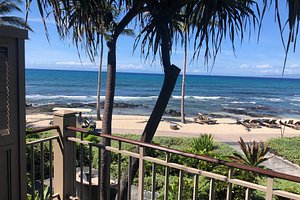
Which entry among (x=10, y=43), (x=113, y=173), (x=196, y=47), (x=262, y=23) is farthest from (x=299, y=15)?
(x=113, y=173)

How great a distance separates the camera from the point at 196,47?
2.48 metres

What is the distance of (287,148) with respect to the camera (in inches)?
364

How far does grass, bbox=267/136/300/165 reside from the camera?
8.22 m

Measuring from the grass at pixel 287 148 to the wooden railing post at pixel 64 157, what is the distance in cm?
705

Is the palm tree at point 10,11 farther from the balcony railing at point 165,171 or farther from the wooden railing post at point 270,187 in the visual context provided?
the wooden railing post at point 270,187

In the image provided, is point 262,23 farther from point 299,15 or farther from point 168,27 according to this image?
point 168,27

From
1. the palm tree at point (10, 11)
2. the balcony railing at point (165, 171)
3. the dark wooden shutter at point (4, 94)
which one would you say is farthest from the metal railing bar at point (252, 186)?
the palm tree at point (10, 11)

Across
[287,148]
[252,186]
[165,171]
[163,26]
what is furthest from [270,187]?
[287,148]

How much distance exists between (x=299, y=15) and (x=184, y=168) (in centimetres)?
123

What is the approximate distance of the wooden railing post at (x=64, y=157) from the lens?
101 inches

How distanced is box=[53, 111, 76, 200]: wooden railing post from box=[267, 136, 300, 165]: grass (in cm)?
705

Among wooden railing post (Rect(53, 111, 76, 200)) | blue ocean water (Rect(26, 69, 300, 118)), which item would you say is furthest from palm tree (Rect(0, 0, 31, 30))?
wooden railing post (Rect(53, 111, 76, 200))

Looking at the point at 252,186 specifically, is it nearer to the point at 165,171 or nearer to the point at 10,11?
the point at 165,171

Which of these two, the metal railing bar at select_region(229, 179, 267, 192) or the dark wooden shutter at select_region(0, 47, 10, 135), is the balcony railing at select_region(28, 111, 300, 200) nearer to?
the metal railing bar at select_region(229, 179, 267, 192)
